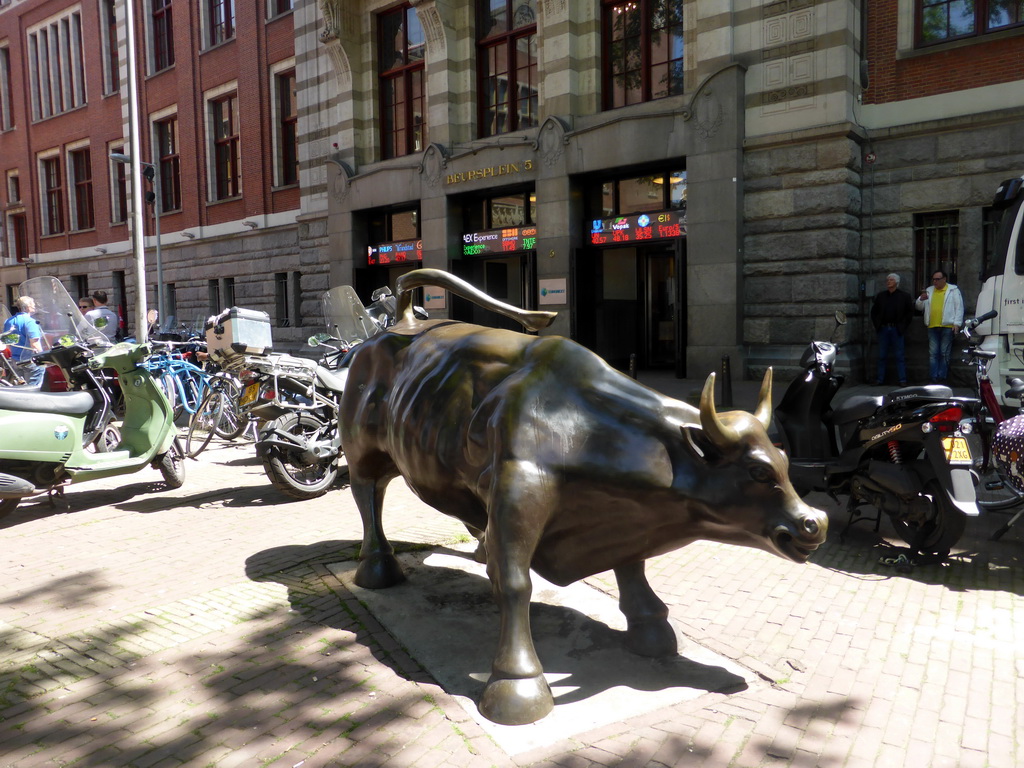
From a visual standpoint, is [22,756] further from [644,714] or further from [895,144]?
[895,144]

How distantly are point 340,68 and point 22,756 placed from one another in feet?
67.7

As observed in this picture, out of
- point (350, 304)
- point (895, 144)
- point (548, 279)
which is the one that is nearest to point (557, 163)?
point (548, 279)

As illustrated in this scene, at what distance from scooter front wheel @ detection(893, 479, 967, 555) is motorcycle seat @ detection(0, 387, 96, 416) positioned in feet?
20.8

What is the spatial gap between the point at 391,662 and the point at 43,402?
14.5ft

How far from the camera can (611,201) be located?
1636 centimetres

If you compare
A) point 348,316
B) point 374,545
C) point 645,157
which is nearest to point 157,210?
point 645,157

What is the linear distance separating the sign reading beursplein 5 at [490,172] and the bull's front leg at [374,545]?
13.5 metres

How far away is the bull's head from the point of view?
8.64 ft

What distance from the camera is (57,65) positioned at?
103ft

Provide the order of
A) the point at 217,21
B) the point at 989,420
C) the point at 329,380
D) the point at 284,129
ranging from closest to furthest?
1. the point at 989,420
2. the point at 329,380
3. the point at 284,129
4. the point at 217,21

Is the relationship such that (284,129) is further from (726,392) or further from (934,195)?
(934,195)

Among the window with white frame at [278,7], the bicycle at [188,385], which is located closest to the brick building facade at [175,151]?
the window with white frame at [278,7]

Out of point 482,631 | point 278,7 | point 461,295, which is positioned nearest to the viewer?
point 482,631

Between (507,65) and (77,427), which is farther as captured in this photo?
Answer: (507,65)
